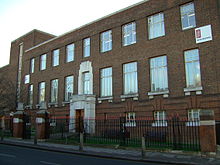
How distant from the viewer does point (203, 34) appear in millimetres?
17172

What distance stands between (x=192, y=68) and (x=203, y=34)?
2675 millimetres

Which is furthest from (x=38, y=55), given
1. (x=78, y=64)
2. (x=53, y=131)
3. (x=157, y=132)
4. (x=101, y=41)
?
(x=157, y=132)

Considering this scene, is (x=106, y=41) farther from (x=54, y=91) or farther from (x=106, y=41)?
(x=54, y=91)

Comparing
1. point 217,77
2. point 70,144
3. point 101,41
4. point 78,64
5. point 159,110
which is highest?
point 101,41

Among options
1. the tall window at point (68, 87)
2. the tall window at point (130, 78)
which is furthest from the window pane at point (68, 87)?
the tall window at point (130, 78)

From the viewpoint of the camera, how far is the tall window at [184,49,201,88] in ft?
57.1

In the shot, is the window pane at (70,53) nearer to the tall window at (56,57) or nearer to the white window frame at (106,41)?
the tall window at (56,57)

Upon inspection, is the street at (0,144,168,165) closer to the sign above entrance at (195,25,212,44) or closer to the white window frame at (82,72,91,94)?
the sign above entrance at (195,25,212,44)

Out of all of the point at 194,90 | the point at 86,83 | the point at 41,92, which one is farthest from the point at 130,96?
the point at 41,92

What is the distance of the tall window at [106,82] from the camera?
2293cm

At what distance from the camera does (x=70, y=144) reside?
17.1 meters

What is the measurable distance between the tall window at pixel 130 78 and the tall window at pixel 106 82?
1.88 m

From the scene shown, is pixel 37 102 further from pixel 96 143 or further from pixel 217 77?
pixel 217 77

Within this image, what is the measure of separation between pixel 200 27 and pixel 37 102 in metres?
22.8
